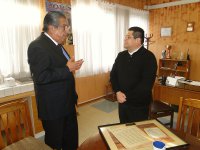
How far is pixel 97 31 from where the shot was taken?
4160mm

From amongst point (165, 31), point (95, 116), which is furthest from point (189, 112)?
point (165, 31)

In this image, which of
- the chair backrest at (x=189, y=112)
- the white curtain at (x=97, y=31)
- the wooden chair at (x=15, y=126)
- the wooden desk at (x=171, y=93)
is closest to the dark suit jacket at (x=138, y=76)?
the chair backrest at (x=189, y=112)

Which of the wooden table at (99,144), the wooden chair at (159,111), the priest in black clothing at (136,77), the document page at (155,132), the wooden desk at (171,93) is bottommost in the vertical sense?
the wooden chair at (159,111)

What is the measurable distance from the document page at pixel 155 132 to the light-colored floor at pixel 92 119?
1.67 m

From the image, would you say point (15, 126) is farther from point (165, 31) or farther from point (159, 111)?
point (165, 31)

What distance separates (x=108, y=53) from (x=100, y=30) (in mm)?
650

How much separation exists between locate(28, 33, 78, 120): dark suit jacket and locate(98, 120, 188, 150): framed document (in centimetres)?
56

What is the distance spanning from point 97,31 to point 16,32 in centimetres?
186

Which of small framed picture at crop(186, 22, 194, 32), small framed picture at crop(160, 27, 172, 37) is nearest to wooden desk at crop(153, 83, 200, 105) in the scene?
small framed picture at crop(186, 22, 194, 32)

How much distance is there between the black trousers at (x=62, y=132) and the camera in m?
1.68

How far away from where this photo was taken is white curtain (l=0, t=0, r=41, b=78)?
277 centimetres

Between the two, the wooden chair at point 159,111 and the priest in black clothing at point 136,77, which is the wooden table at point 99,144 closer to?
the priest in black clothing at point 136,77

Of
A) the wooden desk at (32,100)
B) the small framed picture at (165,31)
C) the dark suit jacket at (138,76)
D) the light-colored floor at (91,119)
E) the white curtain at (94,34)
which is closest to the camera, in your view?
the dark suit jacket at (138,76)

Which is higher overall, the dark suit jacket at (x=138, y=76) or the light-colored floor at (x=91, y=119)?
the dark suit jacket at (x=138, y=76)
